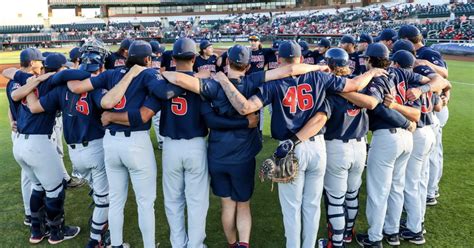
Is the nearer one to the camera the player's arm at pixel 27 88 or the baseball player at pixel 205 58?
the player's arm at pixel 27 88

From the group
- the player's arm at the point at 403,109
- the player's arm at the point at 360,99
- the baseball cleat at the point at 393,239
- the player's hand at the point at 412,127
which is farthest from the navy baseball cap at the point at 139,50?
the baseball cleat at the point at 393,239

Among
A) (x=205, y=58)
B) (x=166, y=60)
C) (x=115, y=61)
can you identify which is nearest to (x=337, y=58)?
(x=115, y=61)

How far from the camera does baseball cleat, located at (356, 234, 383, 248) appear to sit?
4.12 m

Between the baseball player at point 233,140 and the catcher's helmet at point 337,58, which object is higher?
the catcher's helmet at point 337,58

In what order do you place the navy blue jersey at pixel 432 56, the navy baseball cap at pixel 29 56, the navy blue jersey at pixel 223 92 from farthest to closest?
the navy blue jersey at pixel 432 56 < the navy baseball cap at pixel 29 56 < the navy blue jersey at pixel 223 92

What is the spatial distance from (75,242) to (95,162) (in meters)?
1.16

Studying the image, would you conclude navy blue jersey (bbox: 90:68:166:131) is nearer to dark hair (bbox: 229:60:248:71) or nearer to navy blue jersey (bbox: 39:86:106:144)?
navy blue jersey (bbox: 39:86:106:144)

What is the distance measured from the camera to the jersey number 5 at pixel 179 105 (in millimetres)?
3654

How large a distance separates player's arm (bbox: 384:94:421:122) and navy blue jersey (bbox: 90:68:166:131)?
2.25 meters

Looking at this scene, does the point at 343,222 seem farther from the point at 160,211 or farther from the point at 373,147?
the point at 160,211

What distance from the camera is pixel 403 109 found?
396cm

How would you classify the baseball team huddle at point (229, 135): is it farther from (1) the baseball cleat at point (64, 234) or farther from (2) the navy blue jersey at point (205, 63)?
(2) the navy blue jersey at point (205, 63)

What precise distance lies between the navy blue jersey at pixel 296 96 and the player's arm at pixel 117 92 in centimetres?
122

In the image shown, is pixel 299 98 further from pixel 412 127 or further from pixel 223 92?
pixel 412 127
